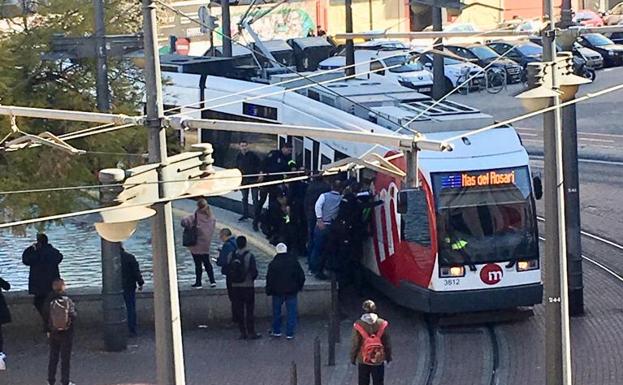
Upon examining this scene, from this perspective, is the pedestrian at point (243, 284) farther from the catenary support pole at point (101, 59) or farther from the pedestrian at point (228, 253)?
the catenary support pole at point (101, 59)

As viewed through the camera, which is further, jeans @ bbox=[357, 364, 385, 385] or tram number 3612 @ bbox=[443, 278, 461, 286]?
tram number 3612 @ bbox=[443, 278, 461, 286]

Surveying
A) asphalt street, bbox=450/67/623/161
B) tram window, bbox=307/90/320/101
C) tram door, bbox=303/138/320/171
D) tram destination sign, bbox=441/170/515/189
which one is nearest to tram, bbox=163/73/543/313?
tram destination sign, bbox=441/170/515/189

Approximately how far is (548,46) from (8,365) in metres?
8.04

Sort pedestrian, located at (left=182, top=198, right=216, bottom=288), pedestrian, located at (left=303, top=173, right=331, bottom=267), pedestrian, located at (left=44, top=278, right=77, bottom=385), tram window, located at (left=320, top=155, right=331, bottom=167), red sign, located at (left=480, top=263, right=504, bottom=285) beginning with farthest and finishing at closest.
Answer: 1. tram window, located at (left=320, top=155, right=331, bottom=167)
2. pedestrian, located at (left=303, top=173, right=331, bottom=267)
3. pedestrian, located at (left=182, top=198, right=216, bottom=288)
4. red sign, located at (left=480, top=263, right=504, bottom=285)
5. pedestrian, located at (left=44, top=278, right=77, bottom=385)

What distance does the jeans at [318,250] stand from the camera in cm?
1823

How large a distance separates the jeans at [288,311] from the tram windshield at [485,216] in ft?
6.53

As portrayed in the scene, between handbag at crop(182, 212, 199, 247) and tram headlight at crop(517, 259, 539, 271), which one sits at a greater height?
handbag at crop(182, 212, 199, 247)

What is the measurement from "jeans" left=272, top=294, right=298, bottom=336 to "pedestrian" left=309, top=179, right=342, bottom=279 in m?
1.20

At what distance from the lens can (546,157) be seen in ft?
42.0

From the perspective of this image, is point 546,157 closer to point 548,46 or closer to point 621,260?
point 548,46

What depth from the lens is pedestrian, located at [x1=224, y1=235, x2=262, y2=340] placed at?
55.4ft

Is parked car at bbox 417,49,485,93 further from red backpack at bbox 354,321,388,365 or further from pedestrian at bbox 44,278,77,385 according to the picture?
red backpack at bbox 354,321,388,365

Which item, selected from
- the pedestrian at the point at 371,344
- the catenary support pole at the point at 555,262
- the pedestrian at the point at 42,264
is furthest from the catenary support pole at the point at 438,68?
the catenary support pole at the point at 555,262

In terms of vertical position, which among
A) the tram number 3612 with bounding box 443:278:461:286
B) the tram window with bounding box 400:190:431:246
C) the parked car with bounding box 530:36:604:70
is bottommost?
the tram number 3612 with bounding box 443:278:461:286
